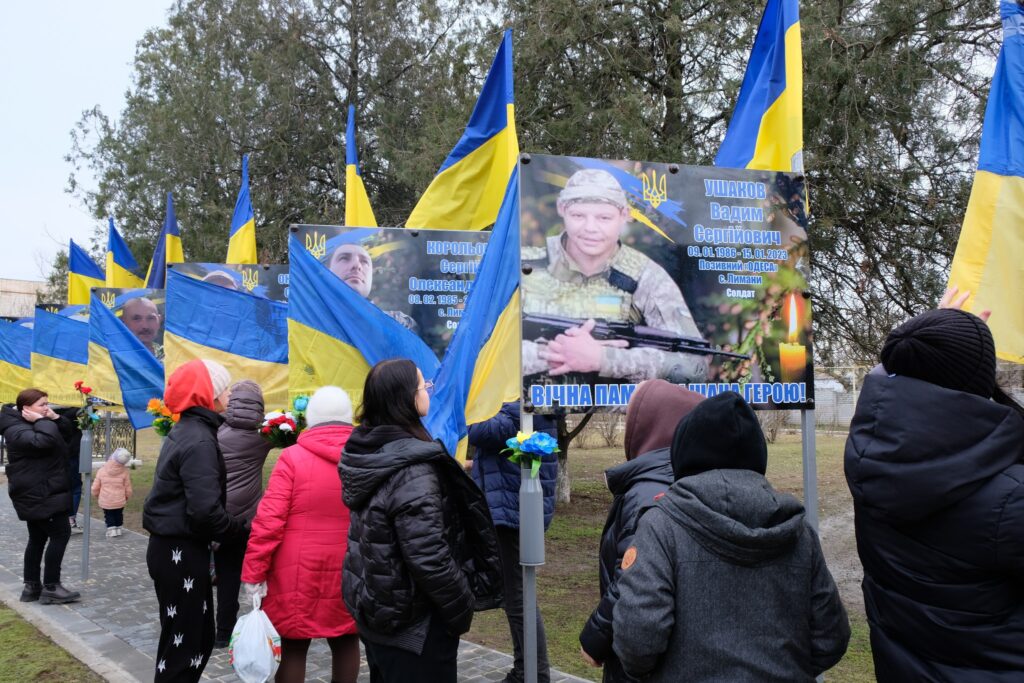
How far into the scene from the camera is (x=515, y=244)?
3705 millimetres

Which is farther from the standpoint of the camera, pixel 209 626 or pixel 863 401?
pixel 209 626

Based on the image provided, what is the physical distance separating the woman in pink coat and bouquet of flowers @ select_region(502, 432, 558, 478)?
1061mm

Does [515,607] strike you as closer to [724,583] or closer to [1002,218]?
[724,583]

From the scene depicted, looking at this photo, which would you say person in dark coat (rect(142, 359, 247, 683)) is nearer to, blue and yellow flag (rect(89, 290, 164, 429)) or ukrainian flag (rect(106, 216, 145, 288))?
blue and yellow flag (rect(89, 290, 164, 429))

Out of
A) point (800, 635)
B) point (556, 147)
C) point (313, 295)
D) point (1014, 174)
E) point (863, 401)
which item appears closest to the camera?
point (800, 635)

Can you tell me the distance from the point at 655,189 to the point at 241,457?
3.25 m

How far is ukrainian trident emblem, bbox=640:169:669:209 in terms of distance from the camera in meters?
3.79

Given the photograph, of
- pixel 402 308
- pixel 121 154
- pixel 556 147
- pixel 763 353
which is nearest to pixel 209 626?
pixel 402 308

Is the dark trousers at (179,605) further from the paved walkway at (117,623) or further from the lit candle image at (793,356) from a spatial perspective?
the lit candle image at (793,356)

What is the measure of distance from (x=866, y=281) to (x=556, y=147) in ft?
12.4

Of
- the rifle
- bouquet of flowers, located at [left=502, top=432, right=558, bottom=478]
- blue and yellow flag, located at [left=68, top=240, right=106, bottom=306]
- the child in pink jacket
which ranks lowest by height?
the child in pink jacket

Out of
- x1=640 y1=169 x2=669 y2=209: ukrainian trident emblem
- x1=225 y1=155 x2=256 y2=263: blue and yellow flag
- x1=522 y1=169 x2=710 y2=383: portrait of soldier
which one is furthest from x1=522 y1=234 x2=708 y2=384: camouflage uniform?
x1=225 y1=155 x2=256 y2=263: blue and yellow flag

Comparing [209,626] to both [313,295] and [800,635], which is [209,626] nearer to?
[313,295]

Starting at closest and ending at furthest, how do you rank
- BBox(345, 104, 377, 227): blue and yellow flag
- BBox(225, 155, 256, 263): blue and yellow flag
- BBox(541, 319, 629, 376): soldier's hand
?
BBox(541, 319, 629, 376): soldier's hand → BBox(345, 104, 377, 227): blue and yellow flag → BBox(225, 155, 256, 263): blue and yellow flag
